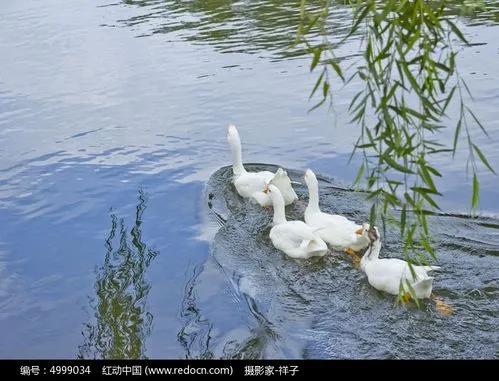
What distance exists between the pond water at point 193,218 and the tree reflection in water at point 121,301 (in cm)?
2

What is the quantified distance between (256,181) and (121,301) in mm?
2465

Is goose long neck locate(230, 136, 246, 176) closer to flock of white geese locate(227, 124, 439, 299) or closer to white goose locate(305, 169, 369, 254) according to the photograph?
flock of white geese locate(227, 124, 439, 299)

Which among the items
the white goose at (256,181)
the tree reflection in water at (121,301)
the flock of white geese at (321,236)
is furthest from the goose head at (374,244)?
the tree reflection in water at (121,301)

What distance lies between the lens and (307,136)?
10062 millimetres

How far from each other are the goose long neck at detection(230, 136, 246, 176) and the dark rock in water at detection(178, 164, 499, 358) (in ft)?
4.26

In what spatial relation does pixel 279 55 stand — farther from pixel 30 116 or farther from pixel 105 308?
pixel 105 308

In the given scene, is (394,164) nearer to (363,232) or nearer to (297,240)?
(363,232)

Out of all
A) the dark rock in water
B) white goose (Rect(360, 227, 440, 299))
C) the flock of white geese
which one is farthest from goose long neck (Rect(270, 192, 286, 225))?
white goose (Rect(360, 227, 440, 299))

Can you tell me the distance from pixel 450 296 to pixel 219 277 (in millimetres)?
2030

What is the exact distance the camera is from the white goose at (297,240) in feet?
22.3

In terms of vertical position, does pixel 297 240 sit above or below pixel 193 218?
above

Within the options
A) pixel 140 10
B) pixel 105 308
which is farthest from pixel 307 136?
pixel 140 10

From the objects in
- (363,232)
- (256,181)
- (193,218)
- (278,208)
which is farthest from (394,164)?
(256,181)

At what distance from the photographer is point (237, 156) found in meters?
8.79
